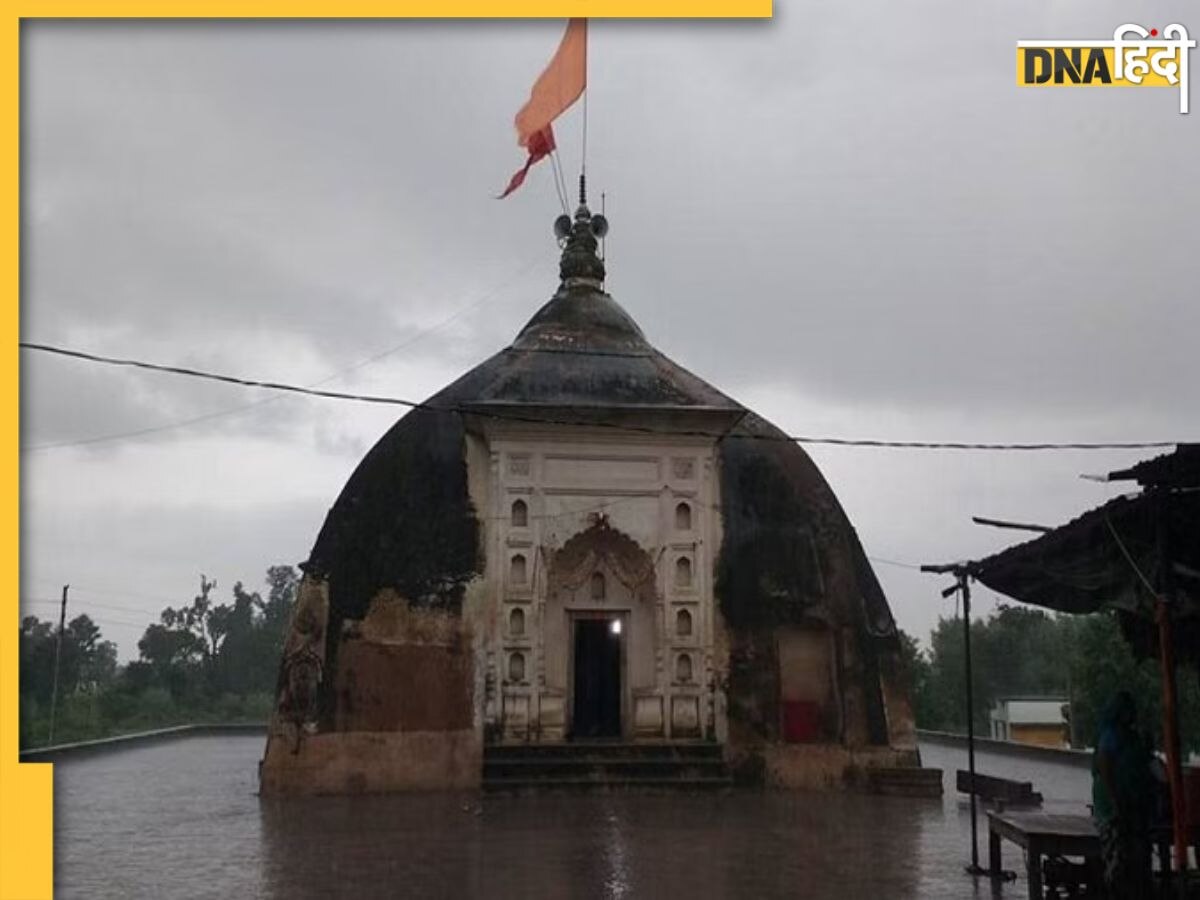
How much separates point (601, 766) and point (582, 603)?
10.2ft

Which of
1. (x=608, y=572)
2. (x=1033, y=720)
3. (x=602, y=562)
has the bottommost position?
(x=1033, y=720)

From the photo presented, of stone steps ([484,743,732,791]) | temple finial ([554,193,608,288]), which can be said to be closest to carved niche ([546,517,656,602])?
stone steps ([484,743,732,791])

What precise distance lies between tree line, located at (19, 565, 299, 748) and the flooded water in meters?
22.6

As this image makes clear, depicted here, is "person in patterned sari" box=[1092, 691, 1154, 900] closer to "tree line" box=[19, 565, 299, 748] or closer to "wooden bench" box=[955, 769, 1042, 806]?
"wooden bench" box=[955, 769, 1042, 806]

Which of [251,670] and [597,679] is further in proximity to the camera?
[251,670]

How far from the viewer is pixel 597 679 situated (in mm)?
20531

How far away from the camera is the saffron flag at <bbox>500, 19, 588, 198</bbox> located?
20688 mm

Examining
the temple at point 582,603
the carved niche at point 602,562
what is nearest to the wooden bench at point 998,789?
the temple at point 582,603

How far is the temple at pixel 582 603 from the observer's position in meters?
18.5

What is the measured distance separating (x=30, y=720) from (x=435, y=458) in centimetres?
2715

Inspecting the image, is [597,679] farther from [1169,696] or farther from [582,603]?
[1169,696]

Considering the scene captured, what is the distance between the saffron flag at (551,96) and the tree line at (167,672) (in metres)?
23.7

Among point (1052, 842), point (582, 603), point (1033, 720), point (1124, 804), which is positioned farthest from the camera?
point (1033, 720)

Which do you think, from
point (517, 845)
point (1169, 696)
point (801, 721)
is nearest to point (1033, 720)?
point (801, 721)
